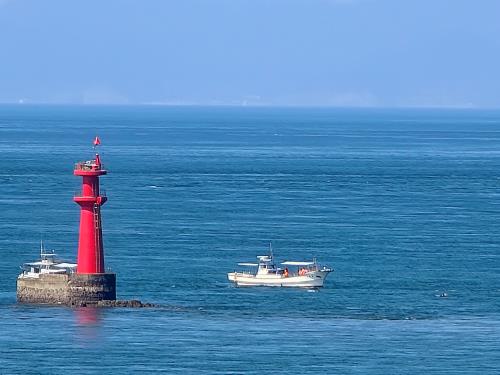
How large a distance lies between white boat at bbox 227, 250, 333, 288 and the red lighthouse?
1228 cm

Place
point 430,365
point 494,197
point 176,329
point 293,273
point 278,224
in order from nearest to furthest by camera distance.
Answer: point 430,365 < point 176,329 < point 293,273 < point 278,224 < point 494,197

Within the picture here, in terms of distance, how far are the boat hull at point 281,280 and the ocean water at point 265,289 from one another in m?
0.46

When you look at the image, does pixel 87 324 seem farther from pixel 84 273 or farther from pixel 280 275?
pixel 280 275

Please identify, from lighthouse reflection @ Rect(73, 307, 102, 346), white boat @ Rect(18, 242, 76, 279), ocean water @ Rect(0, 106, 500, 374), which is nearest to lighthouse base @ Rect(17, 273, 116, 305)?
white boat @ Rect(18, 242, 76, 279)

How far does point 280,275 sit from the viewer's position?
81.4 meters

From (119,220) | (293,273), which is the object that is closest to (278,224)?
(119,220)

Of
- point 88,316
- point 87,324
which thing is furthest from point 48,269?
point 87,324

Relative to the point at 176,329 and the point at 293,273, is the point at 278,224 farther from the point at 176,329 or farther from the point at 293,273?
the point at 176,329

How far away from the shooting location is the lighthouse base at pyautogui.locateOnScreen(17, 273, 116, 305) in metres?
69.1

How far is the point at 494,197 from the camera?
139 meters

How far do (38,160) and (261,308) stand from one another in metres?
111

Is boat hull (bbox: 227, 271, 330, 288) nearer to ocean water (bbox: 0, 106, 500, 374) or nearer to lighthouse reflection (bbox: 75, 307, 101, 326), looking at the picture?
ocean water (bbox: 0, 106, 500, 374)

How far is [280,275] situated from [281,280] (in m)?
0.29

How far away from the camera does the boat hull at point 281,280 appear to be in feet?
261
